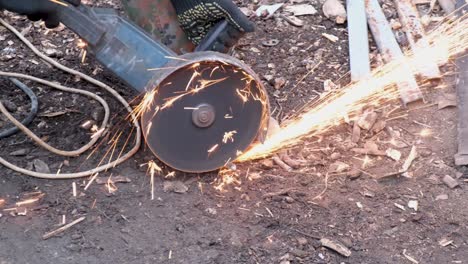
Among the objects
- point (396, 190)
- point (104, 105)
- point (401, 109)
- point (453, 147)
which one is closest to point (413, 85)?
point (401, 109)

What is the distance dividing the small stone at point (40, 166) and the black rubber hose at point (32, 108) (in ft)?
0.91

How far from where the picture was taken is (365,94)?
15.7 ft

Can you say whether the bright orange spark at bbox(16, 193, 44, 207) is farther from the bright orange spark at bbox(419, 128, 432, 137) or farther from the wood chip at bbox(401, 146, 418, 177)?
the bright orange spark at bbox(419, 128, 432, 137)

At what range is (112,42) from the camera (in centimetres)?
392

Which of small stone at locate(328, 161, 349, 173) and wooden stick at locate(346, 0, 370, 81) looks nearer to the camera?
small stone at locate(328, 161, 349, 173)

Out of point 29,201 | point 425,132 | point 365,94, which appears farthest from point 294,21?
point 29,201

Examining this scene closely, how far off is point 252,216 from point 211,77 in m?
0.69

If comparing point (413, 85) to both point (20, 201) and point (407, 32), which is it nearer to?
point (407, 32)

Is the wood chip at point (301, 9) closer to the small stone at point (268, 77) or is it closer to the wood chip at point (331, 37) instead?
the wood chip at point (331, 37)

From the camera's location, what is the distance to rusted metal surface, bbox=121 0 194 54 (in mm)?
4422

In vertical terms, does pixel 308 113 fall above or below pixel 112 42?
below

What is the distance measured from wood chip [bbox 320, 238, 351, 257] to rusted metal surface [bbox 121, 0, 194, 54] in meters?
1.39

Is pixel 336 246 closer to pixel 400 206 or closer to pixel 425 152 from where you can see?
pixel 400 206

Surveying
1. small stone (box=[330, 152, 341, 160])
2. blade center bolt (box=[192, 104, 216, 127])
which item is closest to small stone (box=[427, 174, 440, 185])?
small stone (box=[330, 152, 341, 160])
